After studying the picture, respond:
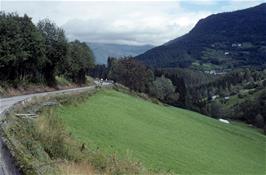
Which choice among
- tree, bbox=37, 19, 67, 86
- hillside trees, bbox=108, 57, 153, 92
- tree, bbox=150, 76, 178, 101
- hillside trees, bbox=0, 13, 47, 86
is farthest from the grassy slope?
tree, bbox=150, 76, 178, 101

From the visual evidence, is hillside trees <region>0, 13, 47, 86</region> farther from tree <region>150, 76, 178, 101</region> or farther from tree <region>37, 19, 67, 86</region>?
tree <region>150, 76, 178, 101</region>

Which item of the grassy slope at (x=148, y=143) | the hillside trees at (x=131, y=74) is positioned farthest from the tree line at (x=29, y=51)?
the hillside trees at (x=131, y=74)

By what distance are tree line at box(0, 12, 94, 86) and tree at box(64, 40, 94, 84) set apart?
451 centimetres

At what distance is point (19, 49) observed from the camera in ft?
212

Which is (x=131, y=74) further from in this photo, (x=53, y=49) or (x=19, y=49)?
(x=19, y=49)

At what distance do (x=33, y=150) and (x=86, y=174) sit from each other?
2.87m

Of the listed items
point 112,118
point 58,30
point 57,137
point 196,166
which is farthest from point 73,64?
point 57,137

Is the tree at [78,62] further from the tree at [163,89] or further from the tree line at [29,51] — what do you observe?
the tree at [163,89]

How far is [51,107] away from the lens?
124 feet

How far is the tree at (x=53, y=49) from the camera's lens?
82438 millimetres

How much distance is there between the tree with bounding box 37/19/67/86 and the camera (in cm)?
8244

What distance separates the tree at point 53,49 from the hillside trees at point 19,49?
684cm

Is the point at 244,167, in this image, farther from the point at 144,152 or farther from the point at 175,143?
the point at 144,152

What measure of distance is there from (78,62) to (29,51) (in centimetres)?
3928
